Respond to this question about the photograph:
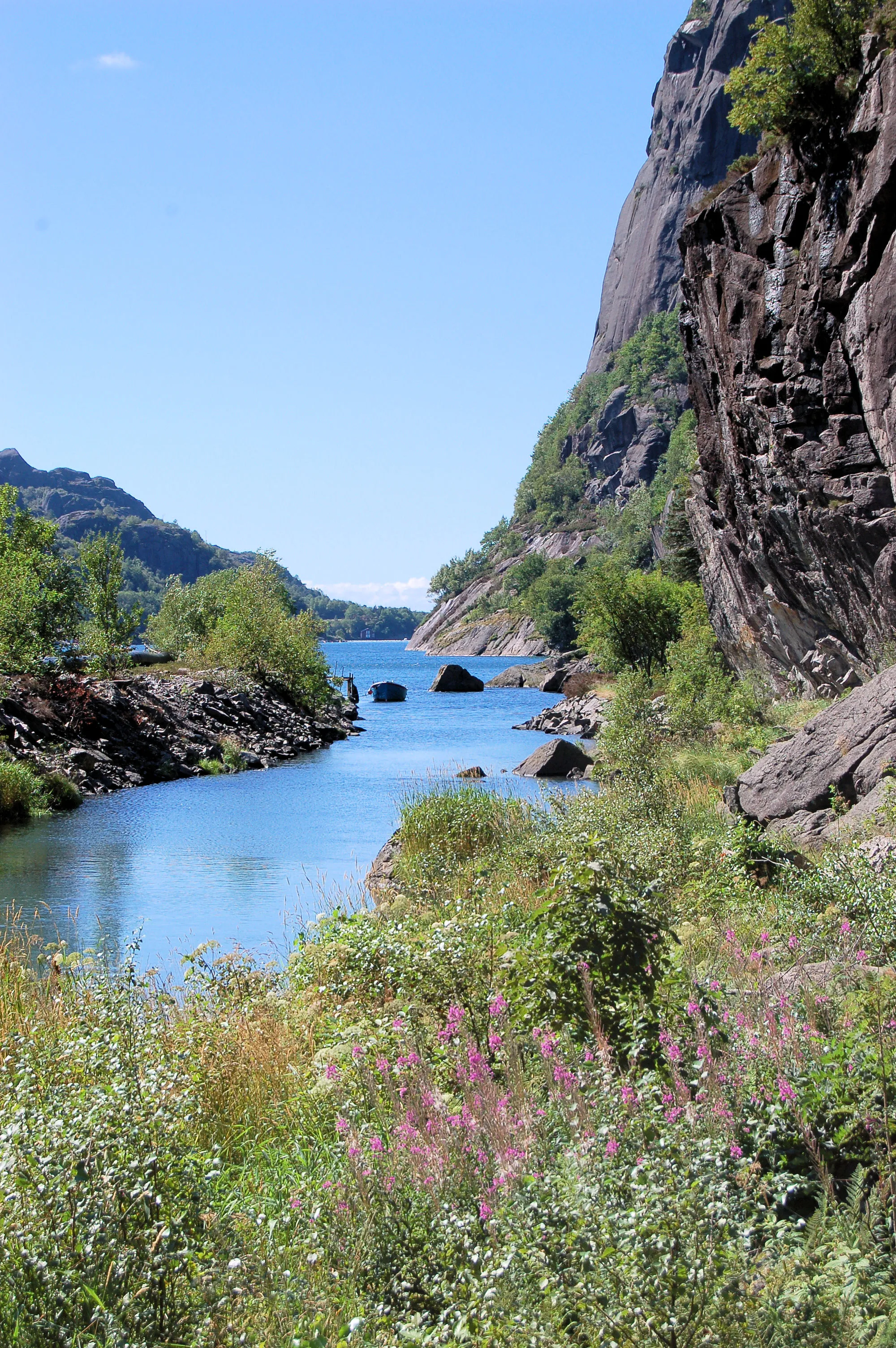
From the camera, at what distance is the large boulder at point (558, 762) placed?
91.2ft

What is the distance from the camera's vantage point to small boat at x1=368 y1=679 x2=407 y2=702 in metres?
70.4

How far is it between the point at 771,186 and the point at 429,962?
21199 millimetres

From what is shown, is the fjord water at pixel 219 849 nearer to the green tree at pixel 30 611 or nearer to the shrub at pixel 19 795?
the shrub at pixel 19 795

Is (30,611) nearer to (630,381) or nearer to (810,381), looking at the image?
(810,381)

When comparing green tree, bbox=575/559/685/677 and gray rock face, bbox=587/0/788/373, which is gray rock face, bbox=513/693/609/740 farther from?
gray rock face, bbox=587/0/788/373

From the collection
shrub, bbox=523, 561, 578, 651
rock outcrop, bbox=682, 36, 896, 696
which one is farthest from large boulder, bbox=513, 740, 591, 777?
shrub, bbox=523, 561, 578, 651

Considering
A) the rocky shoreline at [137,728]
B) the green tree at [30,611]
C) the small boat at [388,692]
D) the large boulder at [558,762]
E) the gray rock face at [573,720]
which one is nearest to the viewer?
the large boulder at [558,762]

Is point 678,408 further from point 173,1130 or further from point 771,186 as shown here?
point 173,1130

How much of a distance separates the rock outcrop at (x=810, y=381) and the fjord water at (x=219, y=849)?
26.1ft

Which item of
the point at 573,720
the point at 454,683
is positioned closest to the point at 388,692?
the point at 454,683

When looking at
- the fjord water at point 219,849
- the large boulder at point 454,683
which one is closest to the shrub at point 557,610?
the large boulder at point 454,683

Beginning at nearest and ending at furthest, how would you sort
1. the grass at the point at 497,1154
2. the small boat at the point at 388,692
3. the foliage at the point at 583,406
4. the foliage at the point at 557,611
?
the grass at the point at 497,1154
the small boat at the point at 388,692
the foliage at the point at 557,611
the foliage at the point at 583,406

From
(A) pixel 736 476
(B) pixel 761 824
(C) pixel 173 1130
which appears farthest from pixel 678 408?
(C) pixel 173 1130

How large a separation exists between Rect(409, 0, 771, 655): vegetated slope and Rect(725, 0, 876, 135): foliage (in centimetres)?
9525
